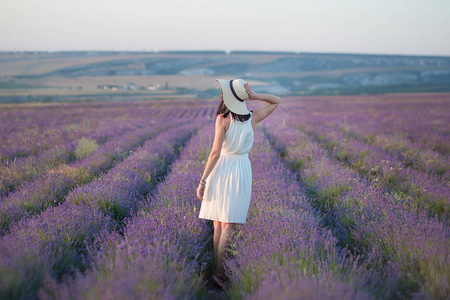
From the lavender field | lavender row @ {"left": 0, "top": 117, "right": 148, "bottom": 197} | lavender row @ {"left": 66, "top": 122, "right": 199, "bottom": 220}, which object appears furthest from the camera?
lavender row @ {"left": 0, "top": 117, "right": 148, "bottom": 197}

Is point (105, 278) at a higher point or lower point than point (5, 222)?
higher

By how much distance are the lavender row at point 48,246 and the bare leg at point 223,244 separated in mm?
1014

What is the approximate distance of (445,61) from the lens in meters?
107

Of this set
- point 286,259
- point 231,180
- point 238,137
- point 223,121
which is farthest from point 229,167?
point 286,259

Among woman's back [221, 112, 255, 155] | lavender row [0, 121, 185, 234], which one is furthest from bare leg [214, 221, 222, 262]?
lavender row [0, 121, 185, 234]

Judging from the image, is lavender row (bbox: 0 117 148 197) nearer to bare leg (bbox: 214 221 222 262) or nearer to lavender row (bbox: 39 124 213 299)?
lavender row (bbox: 39 124 213 299)

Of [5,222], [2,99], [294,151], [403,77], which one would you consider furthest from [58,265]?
[403,77]

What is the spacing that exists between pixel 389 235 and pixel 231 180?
154 cm

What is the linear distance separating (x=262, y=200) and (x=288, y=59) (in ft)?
389

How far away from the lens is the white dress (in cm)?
269

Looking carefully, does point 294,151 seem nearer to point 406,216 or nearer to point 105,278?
point 406,216

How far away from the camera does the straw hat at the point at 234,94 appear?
2551 millimetres

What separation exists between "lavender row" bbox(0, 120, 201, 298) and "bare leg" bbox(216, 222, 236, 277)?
1.01m

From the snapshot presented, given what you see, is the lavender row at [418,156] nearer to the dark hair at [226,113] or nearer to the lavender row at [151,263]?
the dark hair at [226,113]
